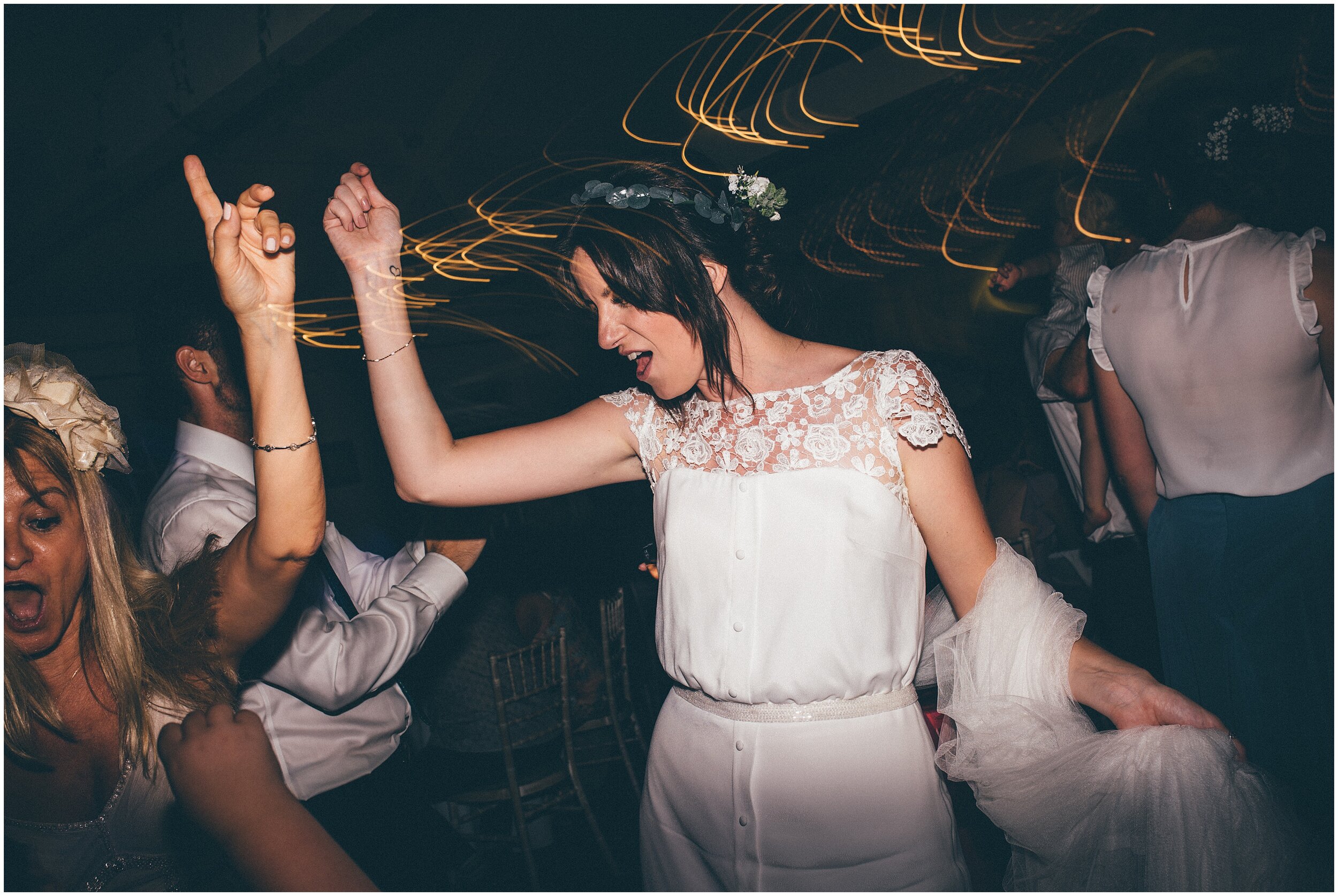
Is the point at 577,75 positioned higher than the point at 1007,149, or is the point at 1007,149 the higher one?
the point at 577,75

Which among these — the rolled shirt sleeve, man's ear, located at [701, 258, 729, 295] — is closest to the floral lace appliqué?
man's ear, located at [701, 258, 729, 295]

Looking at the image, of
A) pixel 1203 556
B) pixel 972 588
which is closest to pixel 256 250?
pixel 972 588

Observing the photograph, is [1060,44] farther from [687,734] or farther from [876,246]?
[687,734]

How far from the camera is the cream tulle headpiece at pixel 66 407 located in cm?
138

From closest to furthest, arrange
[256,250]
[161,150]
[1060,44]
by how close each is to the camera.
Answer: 1. [256,250]
2. [161,150]
3. [1060,44]

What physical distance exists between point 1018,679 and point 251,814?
1.49 meters

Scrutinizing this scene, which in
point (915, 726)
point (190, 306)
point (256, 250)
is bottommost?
point (915, 726)

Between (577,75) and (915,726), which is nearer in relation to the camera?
(915,726)

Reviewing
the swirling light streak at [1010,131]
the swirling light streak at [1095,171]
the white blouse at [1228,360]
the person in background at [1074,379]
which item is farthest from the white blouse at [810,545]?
the swirling light streak at [1010,131]

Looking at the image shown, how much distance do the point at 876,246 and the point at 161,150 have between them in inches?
212

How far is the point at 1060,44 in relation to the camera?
4523mm

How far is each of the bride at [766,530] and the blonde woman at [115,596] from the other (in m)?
0.33

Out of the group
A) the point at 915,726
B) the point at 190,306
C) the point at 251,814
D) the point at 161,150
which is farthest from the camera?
the point at 161,150

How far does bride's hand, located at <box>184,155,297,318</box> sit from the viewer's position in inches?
48.7
